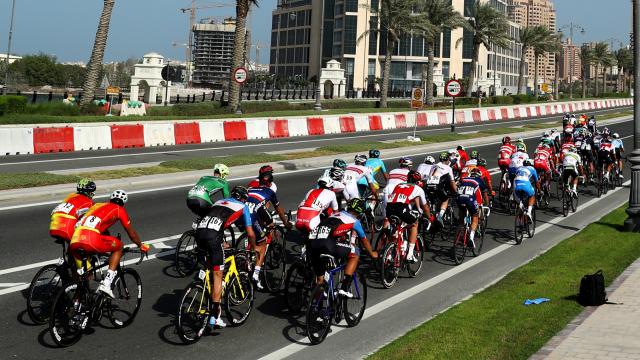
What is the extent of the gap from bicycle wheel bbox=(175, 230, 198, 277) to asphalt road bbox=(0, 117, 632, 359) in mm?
193

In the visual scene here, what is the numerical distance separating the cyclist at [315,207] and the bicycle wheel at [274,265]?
0.81m

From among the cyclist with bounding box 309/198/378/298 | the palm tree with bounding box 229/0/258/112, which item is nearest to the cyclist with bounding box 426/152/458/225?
the cyclist with bounding box 309/198/378/298

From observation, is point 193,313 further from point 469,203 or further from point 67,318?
point 469,203

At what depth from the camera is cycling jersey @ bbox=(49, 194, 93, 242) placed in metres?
8.67

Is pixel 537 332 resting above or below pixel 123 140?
below

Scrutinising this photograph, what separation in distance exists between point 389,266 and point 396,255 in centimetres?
23

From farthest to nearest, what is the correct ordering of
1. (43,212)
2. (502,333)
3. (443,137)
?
(443,137), (43,212), (502,333)

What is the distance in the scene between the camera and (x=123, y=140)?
28.4m

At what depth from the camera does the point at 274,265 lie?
10.9 m

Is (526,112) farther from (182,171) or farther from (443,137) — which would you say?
(182,171)

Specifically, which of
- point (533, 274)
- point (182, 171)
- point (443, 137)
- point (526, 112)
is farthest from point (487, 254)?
point (526, 112)

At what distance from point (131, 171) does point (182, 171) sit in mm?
1524

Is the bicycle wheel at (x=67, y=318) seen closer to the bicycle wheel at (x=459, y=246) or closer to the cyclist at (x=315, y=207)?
the cyclist at (x=315, y=207)

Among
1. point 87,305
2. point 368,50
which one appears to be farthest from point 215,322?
point 368,50
